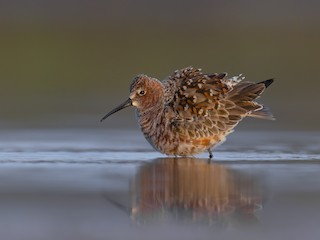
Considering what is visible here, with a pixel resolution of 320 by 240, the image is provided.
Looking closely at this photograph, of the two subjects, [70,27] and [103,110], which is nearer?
[103,110]

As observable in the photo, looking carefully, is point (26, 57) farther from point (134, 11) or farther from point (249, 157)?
point (249, 157)

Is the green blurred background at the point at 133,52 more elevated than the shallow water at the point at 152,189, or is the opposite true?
the green blurred background at the point at 133,52

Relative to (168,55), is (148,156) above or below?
below

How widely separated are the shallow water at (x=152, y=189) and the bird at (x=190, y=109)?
192mm

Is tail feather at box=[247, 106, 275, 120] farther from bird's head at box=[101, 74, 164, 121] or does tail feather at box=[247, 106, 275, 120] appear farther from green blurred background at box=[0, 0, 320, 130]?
green blurred background at box=[0, 0, 320, 130]

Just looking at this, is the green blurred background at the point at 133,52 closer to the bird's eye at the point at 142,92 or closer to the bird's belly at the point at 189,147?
the bird's eye at the point at 142,92

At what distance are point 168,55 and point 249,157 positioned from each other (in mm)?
10151

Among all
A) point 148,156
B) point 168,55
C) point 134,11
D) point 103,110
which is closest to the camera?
point 148,156

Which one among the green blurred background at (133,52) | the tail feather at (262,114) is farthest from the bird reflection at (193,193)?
the green blurred background at (133,52)

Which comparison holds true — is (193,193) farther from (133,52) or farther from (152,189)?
(133,52)

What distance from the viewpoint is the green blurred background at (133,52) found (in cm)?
1516

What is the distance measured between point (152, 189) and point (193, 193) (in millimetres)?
394

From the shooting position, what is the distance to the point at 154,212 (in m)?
8.28

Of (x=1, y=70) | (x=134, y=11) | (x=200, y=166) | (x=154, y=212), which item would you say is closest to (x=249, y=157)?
(x=200, y=166)
